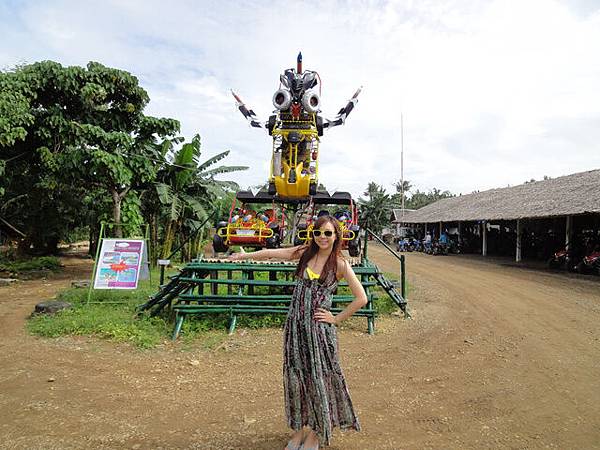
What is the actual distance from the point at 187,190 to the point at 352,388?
11.7 m

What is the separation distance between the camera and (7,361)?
15.9 feet

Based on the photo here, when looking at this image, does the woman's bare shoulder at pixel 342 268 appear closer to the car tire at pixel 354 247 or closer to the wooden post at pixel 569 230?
the car tire at pixel 354 247

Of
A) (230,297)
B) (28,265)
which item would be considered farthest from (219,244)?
(28,265)

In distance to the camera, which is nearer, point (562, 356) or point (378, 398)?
point (378, 398)

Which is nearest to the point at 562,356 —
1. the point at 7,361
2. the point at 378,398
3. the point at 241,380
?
the point at 378,398

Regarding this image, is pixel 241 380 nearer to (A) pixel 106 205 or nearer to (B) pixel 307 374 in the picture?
(B) pixel 307 374

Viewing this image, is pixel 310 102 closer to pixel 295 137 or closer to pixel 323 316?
pixel 295 137

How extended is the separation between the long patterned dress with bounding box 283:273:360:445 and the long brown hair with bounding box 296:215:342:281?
0.05 m

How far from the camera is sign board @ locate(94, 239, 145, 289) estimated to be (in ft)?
23.9

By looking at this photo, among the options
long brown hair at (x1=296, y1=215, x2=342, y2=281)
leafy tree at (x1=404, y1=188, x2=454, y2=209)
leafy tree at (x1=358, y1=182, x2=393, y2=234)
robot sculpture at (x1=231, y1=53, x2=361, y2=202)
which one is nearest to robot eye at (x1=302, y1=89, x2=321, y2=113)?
robot sculpture at (x1=231, y1=53, x2=361, y2=202)

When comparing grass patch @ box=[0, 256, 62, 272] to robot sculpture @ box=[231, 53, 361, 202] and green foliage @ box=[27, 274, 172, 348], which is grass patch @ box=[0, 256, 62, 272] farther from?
robot sculpture @ box=[231, 53, 361, 202]

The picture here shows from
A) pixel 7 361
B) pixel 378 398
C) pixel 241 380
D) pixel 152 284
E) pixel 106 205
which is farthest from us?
pixel 106 205

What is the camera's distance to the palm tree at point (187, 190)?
517 inches

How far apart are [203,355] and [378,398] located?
2222mm
